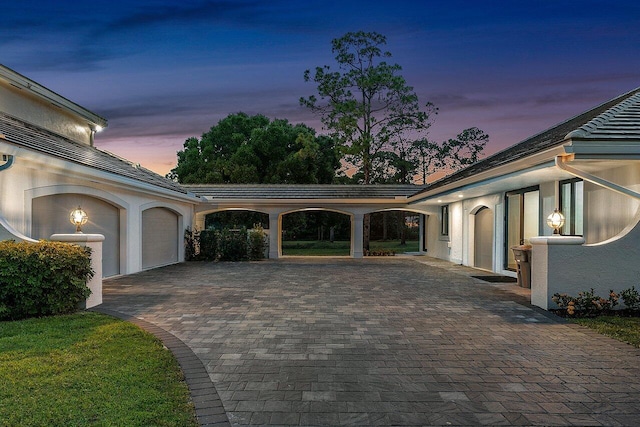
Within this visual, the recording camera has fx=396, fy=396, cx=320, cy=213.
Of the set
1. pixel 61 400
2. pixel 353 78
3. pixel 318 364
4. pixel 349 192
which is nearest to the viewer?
pixel 61 400

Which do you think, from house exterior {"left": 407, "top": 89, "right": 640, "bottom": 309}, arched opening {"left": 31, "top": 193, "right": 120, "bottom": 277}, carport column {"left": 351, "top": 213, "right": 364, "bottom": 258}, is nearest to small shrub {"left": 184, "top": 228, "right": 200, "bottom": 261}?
arched opening {"left": 31, "top": 193, "right": 120, "bottom": 277}

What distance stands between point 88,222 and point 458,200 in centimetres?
1357

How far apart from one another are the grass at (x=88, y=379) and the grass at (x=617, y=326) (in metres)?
5.71

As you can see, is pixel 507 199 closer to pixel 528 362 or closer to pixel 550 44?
pixel 550 44

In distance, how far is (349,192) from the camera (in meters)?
20.6

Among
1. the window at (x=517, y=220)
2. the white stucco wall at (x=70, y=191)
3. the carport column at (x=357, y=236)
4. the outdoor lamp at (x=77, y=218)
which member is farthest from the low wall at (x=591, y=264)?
the carport column at (x=357, y=236)

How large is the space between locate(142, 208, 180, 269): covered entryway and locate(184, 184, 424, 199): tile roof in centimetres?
332

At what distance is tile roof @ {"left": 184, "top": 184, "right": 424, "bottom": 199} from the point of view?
64.2ft

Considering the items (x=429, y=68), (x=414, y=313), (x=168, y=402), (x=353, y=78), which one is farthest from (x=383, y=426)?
(x=353, y=78)

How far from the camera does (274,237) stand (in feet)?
63.5

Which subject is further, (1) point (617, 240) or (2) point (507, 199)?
(2) point (507, 199)

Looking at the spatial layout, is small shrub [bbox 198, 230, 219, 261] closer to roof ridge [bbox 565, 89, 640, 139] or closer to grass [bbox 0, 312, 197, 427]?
grass [bbox 0, 312, 197, 427]

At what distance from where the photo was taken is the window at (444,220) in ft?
61.9

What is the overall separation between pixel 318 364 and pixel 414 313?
310 centimetres
